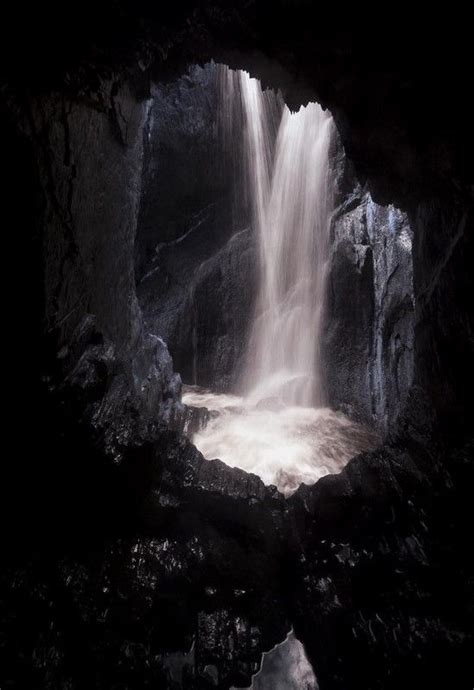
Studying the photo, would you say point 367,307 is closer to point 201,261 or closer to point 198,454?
point 198,454

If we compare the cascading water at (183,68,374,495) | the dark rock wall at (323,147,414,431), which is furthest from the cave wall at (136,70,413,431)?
the cascading water at (183,68,374,495)

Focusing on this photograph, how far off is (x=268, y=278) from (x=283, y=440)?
7475 millimetres

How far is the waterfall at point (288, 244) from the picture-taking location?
37.1ft

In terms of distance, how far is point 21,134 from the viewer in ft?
8.53

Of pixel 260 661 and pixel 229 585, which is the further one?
pixel 229 585

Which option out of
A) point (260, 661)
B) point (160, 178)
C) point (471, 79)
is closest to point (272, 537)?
point (260, 661)

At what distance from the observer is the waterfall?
11.3 meters

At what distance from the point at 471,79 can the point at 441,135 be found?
0.41 m

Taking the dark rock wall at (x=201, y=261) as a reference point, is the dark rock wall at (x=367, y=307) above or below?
below

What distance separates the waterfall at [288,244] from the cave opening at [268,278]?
0.06m

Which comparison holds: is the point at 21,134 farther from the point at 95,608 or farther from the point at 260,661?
the point at 260,661

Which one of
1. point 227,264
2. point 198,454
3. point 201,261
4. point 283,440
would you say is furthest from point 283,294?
point 198,454

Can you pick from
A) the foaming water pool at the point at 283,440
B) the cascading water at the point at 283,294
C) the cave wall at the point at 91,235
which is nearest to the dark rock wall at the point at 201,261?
the cascading water at the point at 283,294

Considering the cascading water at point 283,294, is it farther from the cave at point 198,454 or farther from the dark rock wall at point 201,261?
the cave at point 198,454
